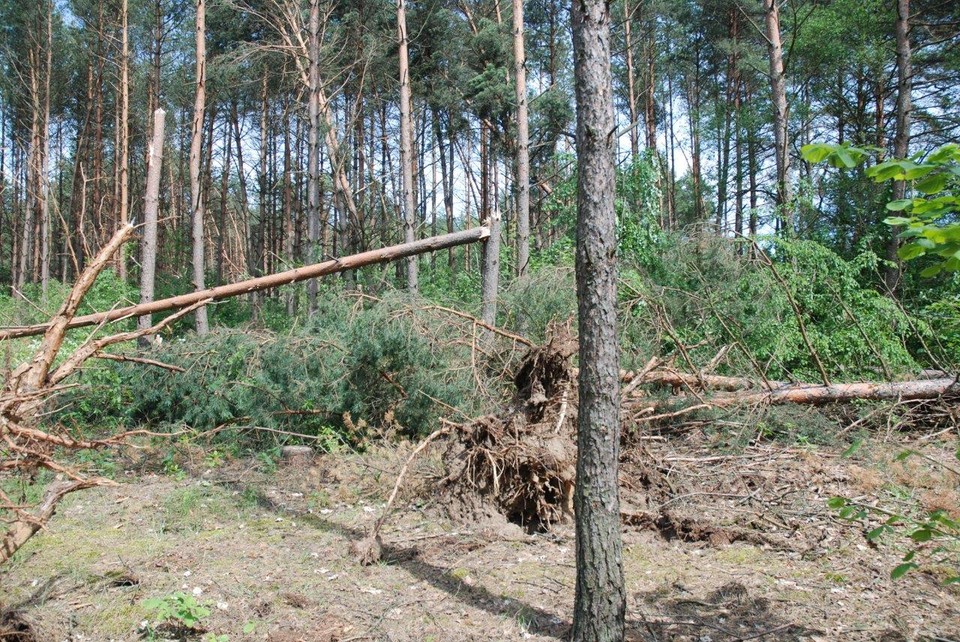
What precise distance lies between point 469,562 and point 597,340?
2065 mm

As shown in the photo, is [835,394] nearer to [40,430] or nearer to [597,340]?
[597,340]

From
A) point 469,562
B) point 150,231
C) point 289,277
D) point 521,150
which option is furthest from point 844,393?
point 150,231

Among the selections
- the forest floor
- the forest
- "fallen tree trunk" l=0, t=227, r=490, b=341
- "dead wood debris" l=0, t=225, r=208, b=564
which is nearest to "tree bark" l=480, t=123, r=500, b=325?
the forest

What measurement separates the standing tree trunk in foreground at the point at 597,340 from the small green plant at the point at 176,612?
192 centimetres

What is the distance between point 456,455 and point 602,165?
9.91 feet

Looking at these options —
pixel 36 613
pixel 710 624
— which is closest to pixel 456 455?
pixel 710 624

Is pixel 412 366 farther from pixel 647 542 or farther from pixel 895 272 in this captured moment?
pixel 895 272

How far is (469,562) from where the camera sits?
4.54m

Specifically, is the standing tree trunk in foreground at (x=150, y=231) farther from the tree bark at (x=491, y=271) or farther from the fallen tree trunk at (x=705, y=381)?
the fallen tree trunk at (x=705, y=381)

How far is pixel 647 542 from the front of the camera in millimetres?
4844

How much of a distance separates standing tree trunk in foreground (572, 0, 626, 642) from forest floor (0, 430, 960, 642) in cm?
49

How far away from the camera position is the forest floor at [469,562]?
3621mm

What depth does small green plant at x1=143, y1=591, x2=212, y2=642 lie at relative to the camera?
11.1 feet

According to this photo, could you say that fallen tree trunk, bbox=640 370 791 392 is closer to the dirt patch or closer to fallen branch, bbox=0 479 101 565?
fallen branch, bbox=0 479 101 565
